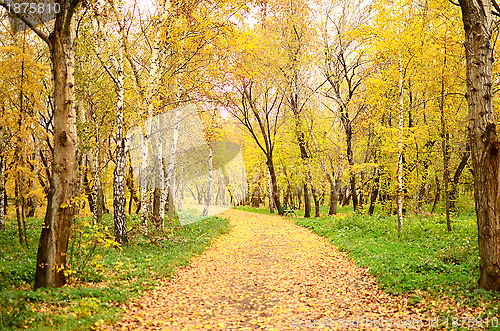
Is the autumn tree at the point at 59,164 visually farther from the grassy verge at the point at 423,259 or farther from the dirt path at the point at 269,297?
the grassy verge at the point at 423,259

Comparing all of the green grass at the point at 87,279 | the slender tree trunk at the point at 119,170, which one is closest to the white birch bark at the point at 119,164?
the slender tree trunk at the point at 119,170

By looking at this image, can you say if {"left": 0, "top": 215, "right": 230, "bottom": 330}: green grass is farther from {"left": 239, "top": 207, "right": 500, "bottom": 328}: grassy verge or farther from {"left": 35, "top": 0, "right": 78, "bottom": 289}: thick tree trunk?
{"left": 239, "top": 207, "right": 500, "bottom": 328}: grassy verge

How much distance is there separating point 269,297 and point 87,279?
436cm

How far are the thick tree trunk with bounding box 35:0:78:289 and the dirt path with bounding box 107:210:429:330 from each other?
1.83m

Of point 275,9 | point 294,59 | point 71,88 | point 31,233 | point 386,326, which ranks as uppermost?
point 275,9

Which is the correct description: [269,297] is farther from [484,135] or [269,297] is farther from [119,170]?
[119,170]

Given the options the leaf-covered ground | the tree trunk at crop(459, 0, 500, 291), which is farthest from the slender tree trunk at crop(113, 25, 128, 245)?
the tree trunk at crop(459, 0, 500, 291)

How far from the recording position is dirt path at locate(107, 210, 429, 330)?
6.12 metres

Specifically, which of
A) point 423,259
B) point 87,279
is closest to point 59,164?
point 87,279

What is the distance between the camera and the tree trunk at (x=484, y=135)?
614 centimetres

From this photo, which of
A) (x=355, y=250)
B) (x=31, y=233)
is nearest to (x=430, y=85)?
(x=355, y=250)

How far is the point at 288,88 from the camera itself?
23.2 meters

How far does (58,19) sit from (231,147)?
31112 millimetres

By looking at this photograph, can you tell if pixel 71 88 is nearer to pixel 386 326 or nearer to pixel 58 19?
pixel 58 19
